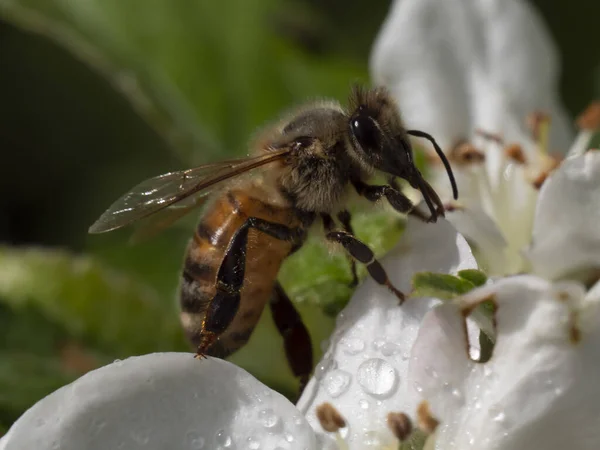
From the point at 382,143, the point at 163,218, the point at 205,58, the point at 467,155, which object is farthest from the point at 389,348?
the point at 205,58

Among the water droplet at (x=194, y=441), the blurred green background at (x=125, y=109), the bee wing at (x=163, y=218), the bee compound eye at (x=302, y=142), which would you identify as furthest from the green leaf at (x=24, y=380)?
the bee compound eye at (x=302, y=142)

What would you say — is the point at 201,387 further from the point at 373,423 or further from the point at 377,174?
the point at 377,174

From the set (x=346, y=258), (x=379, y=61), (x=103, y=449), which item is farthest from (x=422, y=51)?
(x=103, y=449)

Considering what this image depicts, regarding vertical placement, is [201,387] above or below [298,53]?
below

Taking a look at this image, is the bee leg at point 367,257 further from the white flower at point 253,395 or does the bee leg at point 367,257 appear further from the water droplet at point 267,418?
the water droplet at point 267,418

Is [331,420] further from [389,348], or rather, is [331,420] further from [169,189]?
[169,189]

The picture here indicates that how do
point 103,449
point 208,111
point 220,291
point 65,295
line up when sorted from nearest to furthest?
1. point 103,449
2. point 220,291
3. point 65,295
4. point 208,111

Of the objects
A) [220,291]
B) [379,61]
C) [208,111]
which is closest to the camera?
[220,291]

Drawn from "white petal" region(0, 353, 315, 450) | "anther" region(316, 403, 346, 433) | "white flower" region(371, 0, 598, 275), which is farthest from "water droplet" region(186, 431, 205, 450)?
"white flower" region(371, 0, 598, 275)

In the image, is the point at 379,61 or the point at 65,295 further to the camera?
the point at 379,61
